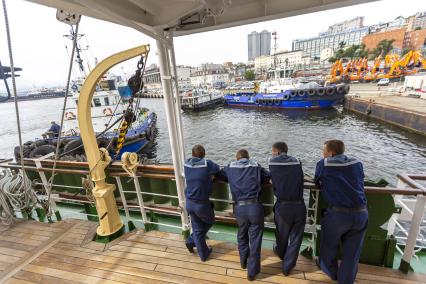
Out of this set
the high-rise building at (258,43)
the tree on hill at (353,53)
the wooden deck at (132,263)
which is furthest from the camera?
the high-rise building at (258,43)

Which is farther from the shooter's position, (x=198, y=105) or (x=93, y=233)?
(x=198, y=105)

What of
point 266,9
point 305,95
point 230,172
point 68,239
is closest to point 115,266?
point 68,239

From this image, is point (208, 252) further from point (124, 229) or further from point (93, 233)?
point (93, 233)

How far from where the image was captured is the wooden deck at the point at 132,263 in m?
2.28

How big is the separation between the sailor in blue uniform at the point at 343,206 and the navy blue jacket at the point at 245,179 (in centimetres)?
60

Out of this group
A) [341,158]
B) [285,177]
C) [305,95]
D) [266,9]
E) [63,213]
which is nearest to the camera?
[341,158]

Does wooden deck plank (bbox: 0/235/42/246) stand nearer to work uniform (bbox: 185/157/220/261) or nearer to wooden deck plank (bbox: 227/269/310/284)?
work uniform (bbox: 185/157/220/261)

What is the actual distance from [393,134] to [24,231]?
1986cm

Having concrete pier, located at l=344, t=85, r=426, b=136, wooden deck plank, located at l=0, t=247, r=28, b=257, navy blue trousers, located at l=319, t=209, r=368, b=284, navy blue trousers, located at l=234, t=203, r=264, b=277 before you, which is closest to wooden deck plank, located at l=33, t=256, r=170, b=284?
wooden deck plank, located at l=0, t=247, r=28, b=257

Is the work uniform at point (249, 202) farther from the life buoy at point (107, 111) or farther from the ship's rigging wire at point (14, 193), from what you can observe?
the life buoy at point (107, 111)

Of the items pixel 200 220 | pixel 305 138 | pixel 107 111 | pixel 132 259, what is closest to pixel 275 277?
pixel 200 220

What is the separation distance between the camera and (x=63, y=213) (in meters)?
3.87

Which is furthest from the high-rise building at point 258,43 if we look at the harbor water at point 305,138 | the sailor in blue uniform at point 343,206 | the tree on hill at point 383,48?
the sailor in blue uniform at point 343,206

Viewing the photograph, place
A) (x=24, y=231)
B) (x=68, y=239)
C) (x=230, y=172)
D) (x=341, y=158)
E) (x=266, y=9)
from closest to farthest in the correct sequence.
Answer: (x=341, y=158) < (x=230, y=172) < (x=266, y=9) < (x=68, y=239) < (x=24, y=231)
